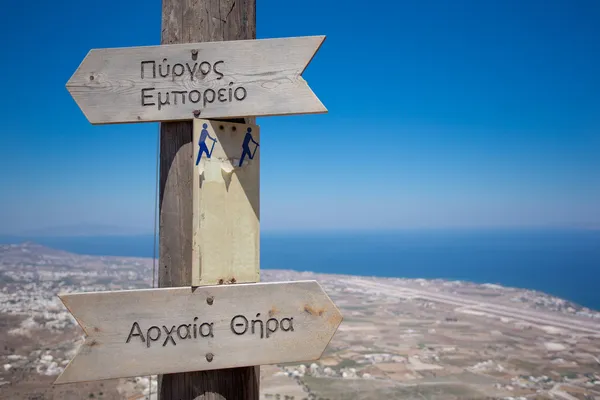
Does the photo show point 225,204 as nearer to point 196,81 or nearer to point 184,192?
point 184,192

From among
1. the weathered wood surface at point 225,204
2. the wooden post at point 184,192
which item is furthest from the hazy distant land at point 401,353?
the weathered wood surface at point 225,204

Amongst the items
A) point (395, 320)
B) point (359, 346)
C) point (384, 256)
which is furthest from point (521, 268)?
point (359, 346)

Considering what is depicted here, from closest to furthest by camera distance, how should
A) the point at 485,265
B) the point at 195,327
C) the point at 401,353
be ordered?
the point at 195,327, the point at 401,353, the point at 485,265

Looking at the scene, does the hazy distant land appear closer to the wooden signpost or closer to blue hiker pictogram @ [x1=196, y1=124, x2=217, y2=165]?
the wooden signpost

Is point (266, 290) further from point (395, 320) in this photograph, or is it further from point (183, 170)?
point (395, 320)

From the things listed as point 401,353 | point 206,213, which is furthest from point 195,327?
point 401,353

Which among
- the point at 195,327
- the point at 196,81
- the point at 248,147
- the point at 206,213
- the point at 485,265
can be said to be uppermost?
the point at 196,81

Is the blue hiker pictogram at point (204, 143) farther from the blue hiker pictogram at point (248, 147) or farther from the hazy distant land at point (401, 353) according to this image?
the hazy distant land at point (401, 353)
